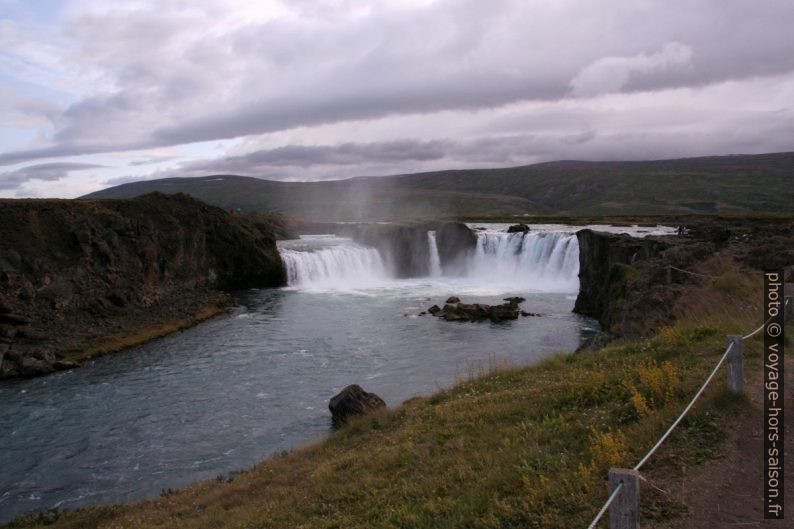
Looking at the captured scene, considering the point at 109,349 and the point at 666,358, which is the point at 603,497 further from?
the point at 109,349

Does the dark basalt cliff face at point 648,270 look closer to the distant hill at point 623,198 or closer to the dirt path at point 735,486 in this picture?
the dirt path at point 735,486

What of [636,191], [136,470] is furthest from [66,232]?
[636,191]

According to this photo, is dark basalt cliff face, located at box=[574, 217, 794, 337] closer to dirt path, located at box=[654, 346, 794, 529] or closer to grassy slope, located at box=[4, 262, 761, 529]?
grassy slope, located at box=[4, 262, 761, 529]

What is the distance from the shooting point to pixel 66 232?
3431 cm

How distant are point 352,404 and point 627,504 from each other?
42.7ft

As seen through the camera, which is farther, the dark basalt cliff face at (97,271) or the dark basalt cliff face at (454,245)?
the dark basalt cliff face at (454,245)

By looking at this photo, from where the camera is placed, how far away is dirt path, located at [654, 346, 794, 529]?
206 inches

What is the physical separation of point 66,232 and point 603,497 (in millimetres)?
36000

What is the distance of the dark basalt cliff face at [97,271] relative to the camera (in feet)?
92.1

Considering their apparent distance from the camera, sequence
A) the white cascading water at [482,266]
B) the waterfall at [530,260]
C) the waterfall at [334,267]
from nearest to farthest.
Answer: the waterfall at [530,260], the white cascading water at [482,266], the waterfall at [334,267]

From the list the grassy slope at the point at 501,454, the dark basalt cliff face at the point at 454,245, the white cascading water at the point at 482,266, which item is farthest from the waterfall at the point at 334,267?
the grassy slope at the point at 501,454

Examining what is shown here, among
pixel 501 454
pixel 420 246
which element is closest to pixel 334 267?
pixel 420 246

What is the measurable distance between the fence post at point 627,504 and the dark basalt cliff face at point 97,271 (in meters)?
26.0

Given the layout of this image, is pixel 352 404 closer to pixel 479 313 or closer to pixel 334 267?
pixel 479 313
